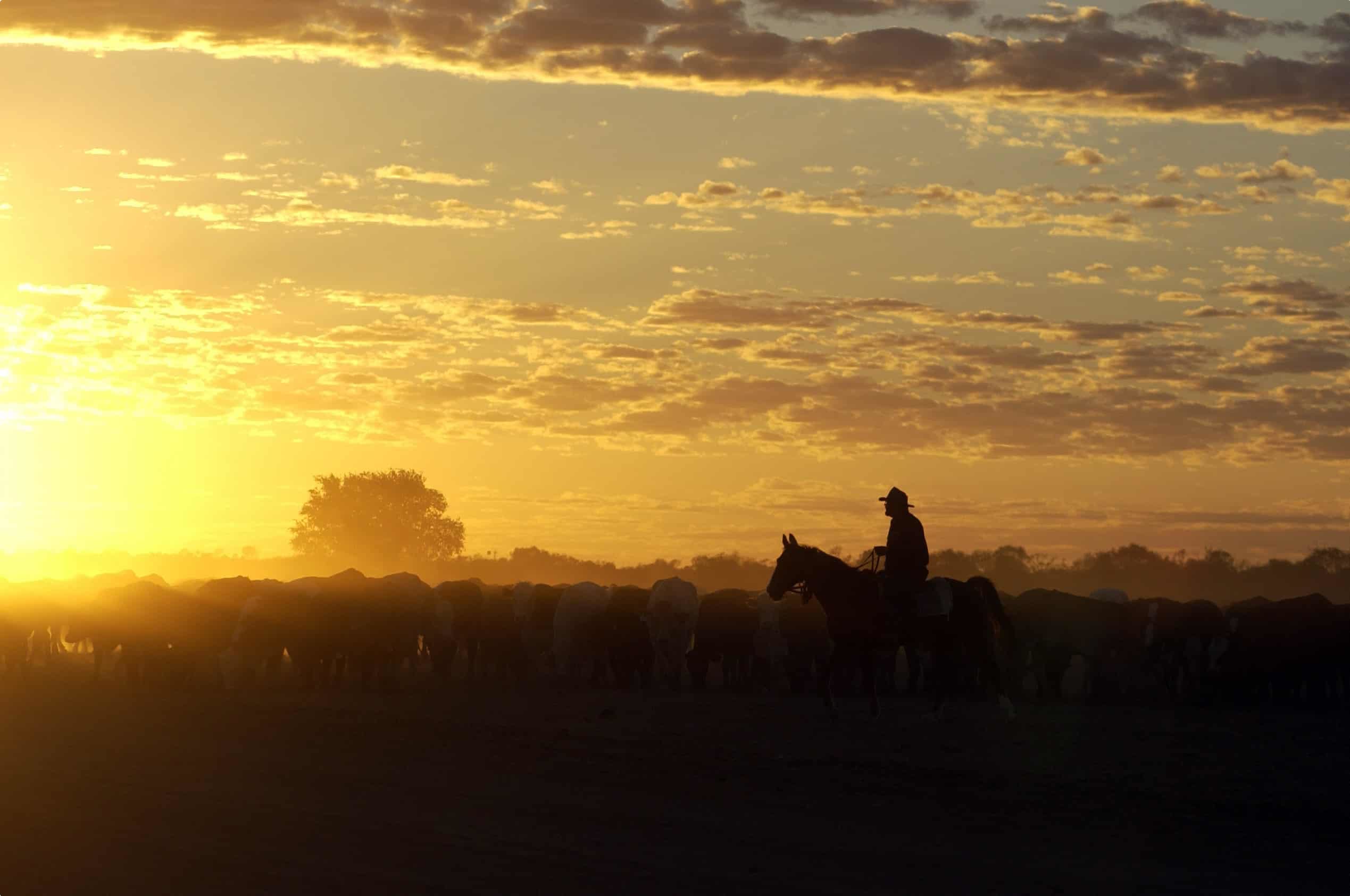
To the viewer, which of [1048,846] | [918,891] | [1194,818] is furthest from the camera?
[1194,818]

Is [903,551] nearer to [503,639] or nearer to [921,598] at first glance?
[921,598]

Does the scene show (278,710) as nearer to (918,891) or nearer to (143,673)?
(143,673)

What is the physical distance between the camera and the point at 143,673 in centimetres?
3806

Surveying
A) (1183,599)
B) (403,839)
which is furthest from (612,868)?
(1183,599)

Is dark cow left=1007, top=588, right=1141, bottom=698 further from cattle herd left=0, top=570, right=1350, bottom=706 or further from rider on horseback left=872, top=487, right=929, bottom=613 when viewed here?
rider on horseback left=872, top=487, right=929, bottom=613

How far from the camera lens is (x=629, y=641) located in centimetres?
3756

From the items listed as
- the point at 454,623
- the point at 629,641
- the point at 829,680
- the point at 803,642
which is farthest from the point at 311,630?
the point at 829,680

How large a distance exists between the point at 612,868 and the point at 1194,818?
647 cm

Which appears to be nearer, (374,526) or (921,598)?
(921,598)

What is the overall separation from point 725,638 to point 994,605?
12142mm

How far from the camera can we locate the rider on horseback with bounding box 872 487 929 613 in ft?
78.0

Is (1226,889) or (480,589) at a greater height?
(480,589)

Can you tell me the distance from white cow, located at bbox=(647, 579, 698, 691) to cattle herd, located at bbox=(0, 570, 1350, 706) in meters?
0.04

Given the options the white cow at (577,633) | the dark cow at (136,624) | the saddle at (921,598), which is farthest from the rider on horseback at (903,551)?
the dark cow at (136,624)
